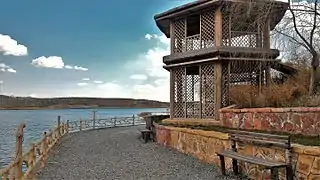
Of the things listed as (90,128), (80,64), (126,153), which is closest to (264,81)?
(126,153)

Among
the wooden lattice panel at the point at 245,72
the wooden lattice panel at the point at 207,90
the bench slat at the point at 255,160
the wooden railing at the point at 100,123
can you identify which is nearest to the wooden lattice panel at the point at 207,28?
the wooden lattice panel at the point at 207,90

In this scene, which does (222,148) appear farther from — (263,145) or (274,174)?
(274,174)

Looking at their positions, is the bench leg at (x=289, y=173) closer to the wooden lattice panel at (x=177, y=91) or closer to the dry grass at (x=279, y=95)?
the dry grass at (x=279, y=95)

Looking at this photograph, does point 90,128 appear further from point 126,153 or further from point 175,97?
point 126,153

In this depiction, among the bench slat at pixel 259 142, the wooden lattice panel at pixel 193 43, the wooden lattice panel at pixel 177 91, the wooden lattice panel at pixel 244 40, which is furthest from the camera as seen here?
the wooden lattice panel at pixel 177 91

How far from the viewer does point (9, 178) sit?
6.05 m

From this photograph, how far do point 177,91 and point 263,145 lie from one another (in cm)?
904

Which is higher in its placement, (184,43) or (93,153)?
(184,43)

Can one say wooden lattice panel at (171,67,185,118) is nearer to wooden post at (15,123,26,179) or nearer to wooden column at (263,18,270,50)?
wooden column at (263,18,270,50)

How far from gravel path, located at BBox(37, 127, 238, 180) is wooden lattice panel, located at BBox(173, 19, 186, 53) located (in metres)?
5.02

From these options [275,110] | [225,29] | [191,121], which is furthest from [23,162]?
[225,29]

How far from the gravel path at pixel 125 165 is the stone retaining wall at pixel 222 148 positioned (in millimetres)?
309

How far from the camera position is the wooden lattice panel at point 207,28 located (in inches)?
560

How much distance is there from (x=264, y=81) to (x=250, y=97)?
2.72 meters
